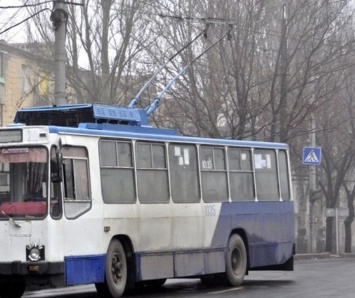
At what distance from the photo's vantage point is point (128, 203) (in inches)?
660

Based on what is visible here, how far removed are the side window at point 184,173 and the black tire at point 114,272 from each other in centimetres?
192

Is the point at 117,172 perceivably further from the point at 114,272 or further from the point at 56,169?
the point at 56,169

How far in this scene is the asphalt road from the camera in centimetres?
1733

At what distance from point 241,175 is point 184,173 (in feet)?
6.82

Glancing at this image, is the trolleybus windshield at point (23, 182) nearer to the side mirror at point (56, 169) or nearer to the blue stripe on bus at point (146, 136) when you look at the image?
the side mirror at point (56, 169)

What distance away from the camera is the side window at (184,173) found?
1811cm

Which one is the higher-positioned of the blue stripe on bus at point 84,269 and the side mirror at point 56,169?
the side mirror at point 56,169

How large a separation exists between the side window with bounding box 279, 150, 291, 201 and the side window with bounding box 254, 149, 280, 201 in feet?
0.78

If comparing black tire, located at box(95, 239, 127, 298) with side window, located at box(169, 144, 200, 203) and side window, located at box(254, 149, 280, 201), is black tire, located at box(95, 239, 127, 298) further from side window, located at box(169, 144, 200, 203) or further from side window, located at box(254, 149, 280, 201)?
side window, located at box(254, 149, 280, 201)

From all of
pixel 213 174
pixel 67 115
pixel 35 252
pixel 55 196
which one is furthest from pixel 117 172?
pixel 213 174

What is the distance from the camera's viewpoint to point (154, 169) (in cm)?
1761

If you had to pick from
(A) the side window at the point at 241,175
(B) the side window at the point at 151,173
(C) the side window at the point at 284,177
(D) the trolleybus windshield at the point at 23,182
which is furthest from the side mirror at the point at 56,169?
(C) the side window at the point at 284,177

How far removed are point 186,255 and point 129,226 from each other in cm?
179

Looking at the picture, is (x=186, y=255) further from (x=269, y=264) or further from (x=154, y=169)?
(x=269, y=264)
